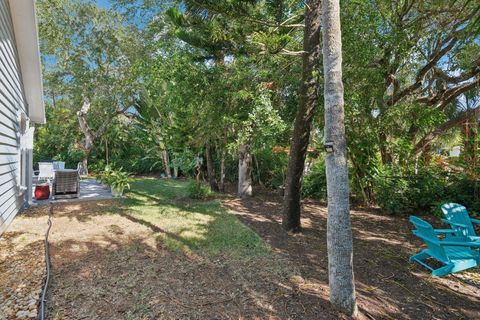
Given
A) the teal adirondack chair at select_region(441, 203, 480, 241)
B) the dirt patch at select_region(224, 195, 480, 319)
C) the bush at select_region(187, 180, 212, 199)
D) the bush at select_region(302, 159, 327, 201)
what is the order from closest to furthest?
the dirt patch at select_region(224, 195, 480, 319) → the teal adirondack chair at select_region(441, 203, 480, 241) → the bush at select_region(187, 180, 212, 199) → the bush at select_region(302, 159, 327, 201)

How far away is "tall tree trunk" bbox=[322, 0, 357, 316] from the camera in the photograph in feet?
8.41

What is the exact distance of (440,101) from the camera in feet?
24.9

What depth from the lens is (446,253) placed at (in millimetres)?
3586

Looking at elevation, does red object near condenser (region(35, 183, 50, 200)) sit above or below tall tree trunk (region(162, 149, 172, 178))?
below

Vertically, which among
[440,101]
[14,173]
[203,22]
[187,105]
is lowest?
[14,173]

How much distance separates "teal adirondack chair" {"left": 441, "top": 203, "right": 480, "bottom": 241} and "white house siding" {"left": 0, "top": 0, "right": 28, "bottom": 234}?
8.14m

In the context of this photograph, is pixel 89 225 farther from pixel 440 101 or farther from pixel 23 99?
pixel 440 101

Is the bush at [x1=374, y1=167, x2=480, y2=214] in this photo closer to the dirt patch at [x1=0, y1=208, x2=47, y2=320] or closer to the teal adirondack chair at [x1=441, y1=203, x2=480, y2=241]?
the teal adirondack chair at [x1=441, y1=203, x2=480, y2=241]

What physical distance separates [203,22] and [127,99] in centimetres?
967

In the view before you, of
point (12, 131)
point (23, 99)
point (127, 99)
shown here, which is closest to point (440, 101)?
point (12, 131)

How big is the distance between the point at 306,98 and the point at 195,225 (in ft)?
11.6

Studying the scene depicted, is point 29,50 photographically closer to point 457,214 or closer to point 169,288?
point 169,288

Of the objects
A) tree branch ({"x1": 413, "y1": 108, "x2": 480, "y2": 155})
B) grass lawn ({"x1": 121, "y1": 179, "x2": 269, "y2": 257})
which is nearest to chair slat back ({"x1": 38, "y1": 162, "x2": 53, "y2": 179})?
grass lawn ({"x1": 121, "y1": 179, "x2": 269, "y2": 257})

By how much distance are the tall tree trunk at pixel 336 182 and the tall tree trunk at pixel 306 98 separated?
1.77 metres
